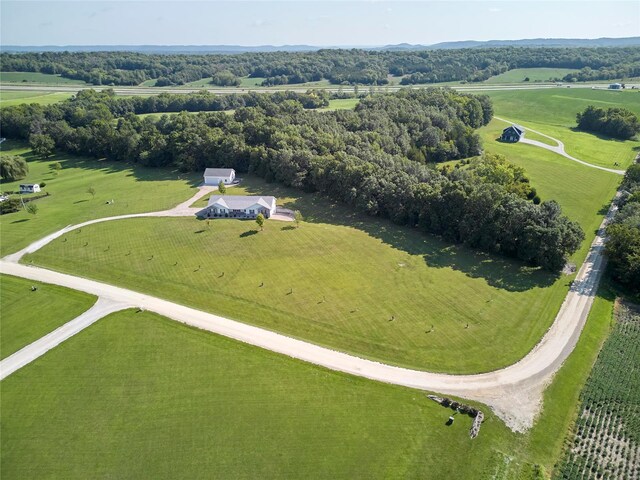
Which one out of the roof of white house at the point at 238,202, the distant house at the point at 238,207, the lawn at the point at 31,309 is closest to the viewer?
the lawn at the point at 31,309

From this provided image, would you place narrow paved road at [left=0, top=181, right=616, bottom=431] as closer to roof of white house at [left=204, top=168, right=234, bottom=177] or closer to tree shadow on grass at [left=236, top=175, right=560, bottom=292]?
tree shadow on grass at [left=236, top=175, right=560, bottom=292]

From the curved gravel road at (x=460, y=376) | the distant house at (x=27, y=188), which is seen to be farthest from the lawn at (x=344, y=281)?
the distant house at (x=27, y=188)

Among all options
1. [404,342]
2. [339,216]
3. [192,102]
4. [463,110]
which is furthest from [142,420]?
[192,102]

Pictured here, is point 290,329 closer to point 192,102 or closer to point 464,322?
point 464,322

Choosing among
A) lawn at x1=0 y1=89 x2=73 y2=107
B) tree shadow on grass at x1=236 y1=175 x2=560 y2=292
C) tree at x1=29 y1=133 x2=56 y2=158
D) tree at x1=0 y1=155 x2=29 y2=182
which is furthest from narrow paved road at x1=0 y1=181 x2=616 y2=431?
lawn at x1=0 y1=89 x2=73 y2=107

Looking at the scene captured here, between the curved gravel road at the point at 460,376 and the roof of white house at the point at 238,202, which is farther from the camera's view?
the roof of white house at the point at 238,202

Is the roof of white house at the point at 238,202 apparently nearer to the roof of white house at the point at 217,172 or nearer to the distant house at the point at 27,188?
the roof of white house at the point at 217,172

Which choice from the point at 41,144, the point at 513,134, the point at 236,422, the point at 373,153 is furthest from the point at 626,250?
the point at 41,144
